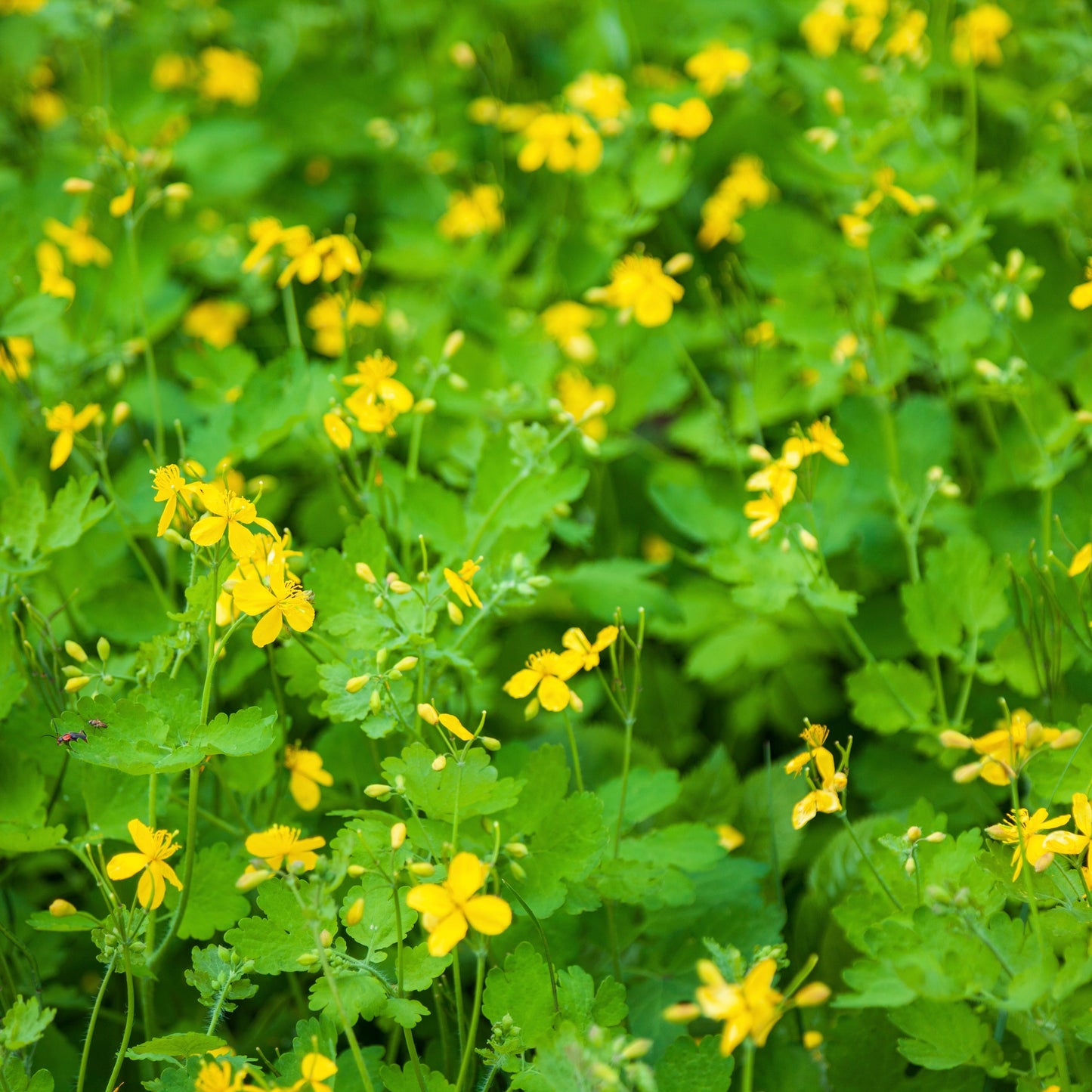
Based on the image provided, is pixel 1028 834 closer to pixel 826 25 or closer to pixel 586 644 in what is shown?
pixel 586 644

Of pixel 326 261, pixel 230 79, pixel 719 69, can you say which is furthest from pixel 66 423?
pixel 230 79

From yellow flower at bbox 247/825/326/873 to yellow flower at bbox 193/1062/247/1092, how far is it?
23 cm

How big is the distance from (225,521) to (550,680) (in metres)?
0.50

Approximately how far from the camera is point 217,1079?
1.24 meters

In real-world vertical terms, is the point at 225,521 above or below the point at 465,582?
above

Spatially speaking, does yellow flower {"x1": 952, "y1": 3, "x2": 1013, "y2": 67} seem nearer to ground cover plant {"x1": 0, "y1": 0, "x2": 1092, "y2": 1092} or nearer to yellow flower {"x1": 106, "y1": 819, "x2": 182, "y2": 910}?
ground cover plant {"x1": 0, "y1": 0, "x2": 1092, "y2": 1092}

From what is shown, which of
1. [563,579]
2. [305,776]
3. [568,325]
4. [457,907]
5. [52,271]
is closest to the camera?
[457,907]

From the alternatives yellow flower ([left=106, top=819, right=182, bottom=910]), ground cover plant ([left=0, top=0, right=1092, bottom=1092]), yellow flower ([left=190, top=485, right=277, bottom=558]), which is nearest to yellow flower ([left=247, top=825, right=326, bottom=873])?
ground cover plant ([left=0, top=0, right=1092, bottom=1092])

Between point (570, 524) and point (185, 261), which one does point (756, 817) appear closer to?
point (570, 524)

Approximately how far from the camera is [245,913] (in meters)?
1.56

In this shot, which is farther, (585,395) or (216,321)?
(216,321)

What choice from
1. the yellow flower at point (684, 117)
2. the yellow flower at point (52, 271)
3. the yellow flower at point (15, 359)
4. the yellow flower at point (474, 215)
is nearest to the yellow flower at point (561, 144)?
the yellow flower at point (684, 117)

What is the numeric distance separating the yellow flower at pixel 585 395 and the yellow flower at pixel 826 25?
111 centimetres

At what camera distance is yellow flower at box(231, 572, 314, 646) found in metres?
1.37
